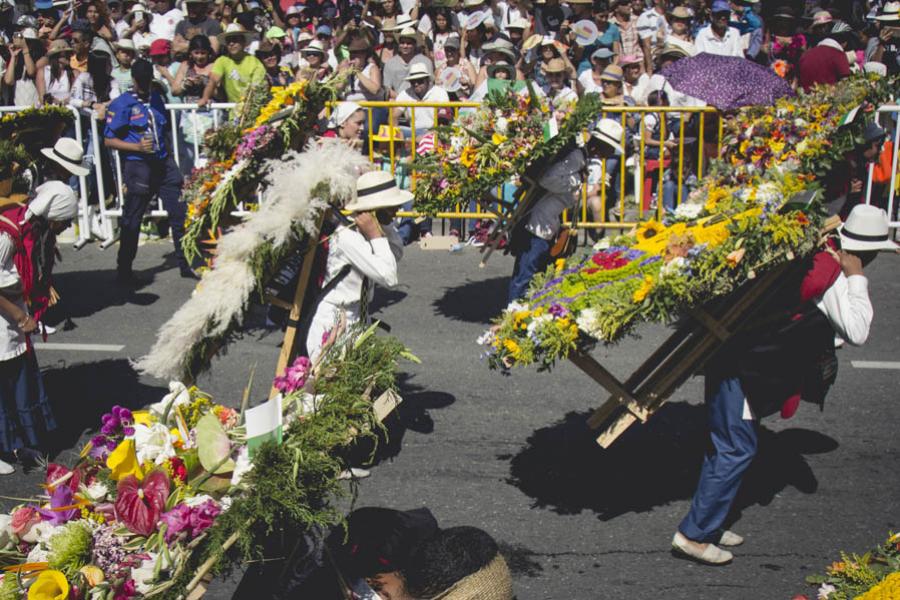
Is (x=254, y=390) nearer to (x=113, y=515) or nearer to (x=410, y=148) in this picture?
(x=113, y=515)

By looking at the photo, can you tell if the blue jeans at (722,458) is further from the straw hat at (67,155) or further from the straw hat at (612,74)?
the straw hat at (612,74)

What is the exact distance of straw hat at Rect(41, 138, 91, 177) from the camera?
8.52 meters

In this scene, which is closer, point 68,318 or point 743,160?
point 743,160

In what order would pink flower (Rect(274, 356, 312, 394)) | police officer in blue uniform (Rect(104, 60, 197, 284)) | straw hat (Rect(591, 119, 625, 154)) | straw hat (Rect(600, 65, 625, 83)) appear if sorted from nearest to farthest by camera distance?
pink flower (Rect(274, 356, 312, 394)), straw hat (Rect(591, 119, 625, 154)), police officer in blue uniform (Rect(104, 60, 197, 284)), straw hat (Rect(600, 65, 625, 83))

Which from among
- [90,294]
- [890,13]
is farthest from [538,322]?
[890,13]

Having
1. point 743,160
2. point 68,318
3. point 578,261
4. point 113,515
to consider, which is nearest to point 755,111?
point 743,160

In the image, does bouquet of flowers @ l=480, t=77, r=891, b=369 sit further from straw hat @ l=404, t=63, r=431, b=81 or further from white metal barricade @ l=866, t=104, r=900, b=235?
straw hat @ l=404, t=63, r=431, b=81

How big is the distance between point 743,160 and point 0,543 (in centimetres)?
525

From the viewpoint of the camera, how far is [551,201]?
909 centimetres

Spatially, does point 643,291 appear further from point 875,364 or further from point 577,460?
point 875,364

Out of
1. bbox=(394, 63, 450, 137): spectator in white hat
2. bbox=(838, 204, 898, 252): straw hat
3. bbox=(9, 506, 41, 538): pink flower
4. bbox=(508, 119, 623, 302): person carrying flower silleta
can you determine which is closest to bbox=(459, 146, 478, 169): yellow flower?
bbox=(508, 119, 623, 302): person carrying flower silleta

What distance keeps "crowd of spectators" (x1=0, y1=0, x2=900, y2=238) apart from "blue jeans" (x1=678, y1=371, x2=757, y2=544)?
6.48 m

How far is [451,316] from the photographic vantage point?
33.7 ft

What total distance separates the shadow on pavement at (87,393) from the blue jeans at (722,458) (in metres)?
4.63
